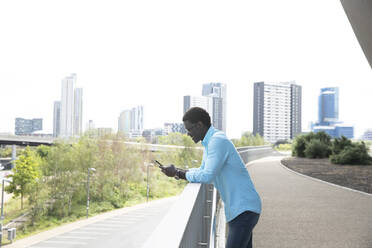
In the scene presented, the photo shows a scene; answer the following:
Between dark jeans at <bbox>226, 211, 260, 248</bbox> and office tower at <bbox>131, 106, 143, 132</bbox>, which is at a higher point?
office tower at <bbox>131, 106, 143, 132</bbox>

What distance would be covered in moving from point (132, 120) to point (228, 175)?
137 metres

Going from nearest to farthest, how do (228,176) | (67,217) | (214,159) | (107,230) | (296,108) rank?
(214,159) < (228,176) < (107,230) < (67,217) < (296,108)

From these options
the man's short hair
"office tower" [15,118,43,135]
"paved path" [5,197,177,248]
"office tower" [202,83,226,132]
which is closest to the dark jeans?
the man's short hair

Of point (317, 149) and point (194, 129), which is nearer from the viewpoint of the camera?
point (194, 129)

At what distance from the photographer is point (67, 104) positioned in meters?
153

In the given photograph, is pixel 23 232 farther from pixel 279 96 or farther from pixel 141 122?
pixel 279 96

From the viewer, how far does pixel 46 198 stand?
83375 millimetres

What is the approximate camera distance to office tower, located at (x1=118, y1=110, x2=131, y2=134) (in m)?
109

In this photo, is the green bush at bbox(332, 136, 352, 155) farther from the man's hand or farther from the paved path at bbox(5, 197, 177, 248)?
the paved path at bbox(5, 197, 177, 248)

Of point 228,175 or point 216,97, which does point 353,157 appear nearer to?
point 228,175

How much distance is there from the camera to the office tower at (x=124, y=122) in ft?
356

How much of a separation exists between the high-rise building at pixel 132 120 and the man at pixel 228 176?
105436 mm

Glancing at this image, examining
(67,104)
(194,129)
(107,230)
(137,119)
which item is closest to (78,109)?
(67,104)

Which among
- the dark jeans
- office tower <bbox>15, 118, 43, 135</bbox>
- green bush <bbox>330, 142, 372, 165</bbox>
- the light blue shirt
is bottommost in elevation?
green bush <bbox>330, 142, 372, 165</bbox>
